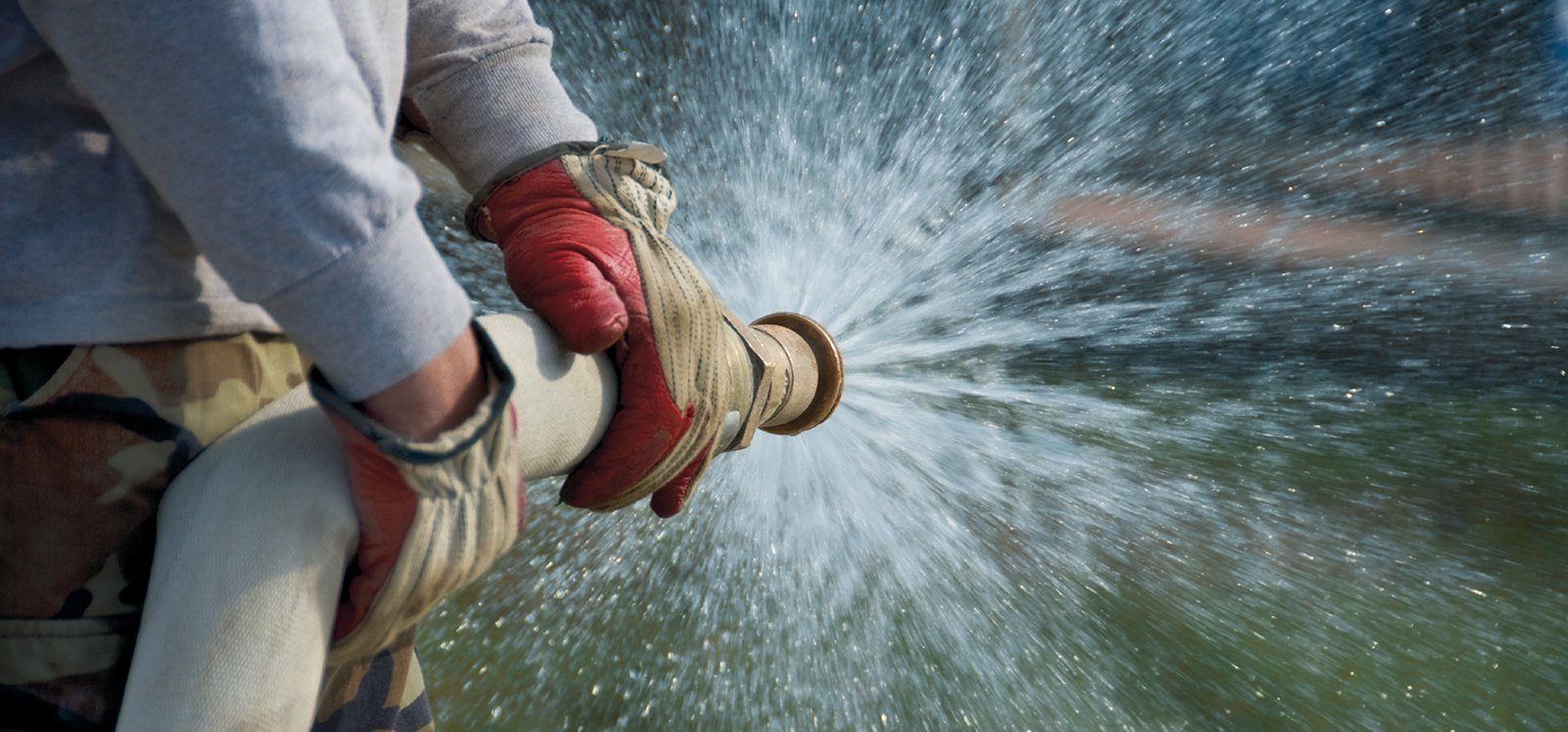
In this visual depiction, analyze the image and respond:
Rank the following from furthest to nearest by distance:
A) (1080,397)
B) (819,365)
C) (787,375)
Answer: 1. (1080,397)
2. (819,365)
3. (787,375)

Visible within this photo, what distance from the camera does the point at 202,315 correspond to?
2.31 feet

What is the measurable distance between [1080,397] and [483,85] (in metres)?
3.36

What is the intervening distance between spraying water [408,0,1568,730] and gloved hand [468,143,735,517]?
1.10 metres

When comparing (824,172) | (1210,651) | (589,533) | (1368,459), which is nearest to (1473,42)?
(1368,459)

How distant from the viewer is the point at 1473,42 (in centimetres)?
466

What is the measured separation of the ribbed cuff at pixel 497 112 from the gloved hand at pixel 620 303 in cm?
4

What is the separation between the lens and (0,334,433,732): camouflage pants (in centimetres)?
66

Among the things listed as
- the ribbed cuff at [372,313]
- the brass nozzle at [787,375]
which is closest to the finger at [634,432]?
the brass nozzle at [787,375]

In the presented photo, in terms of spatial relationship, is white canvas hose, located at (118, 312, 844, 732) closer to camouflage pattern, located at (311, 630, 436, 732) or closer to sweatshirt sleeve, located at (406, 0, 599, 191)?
camouflage pattern, located at (311, 630, 436, 732)

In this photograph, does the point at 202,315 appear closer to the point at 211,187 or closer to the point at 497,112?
the point at 211,187

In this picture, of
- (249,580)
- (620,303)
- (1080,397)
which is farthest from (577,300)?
(1080,397)

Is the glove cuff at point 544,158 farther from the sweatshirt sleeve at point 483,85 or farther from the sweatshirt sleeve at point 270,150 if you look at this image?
the sweatshirt sleeve at point 270,150

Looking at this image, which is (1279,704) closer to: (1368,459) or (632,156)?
(1368,459)

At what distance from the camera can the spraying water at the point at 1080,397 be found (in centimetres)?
222
